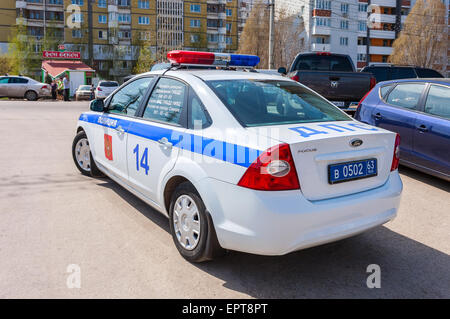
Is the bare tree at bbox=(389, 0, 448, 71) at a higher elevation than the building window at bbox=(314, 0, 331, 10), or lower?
lower

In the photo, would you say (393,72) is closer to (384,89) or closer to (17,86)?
(384,89)

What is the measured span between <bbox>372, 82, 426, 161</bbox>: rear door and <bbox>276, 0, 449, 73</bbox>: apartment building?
59.0m

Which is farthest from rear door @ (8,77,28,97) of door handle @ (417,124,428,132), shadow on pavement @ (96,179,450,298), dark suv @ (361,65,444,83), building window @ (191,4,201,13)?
building window @ (191,4,201,13)

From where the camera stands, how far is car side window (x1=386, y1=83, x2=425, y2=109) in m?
6.39

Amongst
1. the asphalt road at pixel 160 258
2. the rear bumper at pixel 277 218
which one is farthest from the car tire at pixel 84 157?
the rear bumper at pixel 277 218

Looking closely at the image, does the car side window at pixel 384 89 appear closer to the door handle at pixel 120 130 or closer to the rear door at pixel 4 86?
the door handle at pixel 120 130

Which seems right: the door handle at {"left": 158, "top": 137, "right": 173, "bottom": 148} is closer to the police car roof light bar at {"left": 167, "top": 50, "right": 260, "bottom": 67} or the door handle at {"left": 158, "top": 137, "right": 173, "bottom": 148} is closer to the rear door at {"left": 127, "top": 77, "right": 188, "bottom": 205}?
the rear door at {"left": 127, "top": 77, "right": 188, "bottom": 205}

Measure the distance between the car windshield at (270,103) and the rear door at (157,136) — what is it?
1.33 feet

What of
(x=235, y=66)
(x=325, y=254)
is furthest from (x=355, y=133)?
(x=235, y=66)

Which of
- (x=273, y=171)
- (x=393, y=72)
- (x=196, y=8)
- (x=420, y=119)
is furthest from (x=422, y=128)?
(x=196, y=8)

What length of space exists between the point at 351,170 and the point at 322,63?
370 inches

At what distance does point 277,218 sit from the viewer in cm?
285

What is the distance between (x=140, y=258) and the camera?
3594 millimetres
